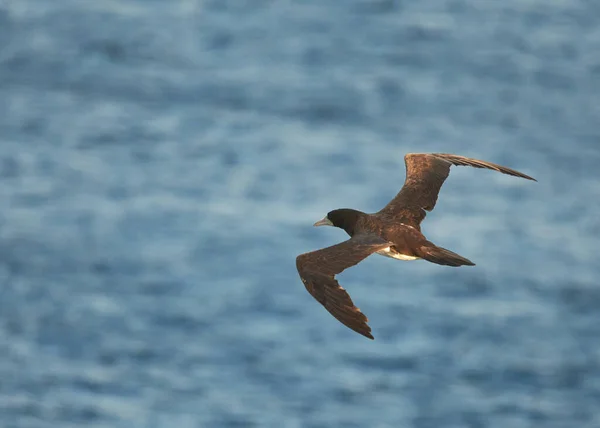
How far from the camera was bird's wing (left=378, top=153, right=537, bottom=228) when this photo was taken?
45.8 ft

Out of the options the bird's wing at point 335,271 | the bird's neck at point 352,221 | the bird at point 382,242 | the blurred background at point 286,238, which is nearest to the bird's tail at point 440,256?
the bird at point 382,242

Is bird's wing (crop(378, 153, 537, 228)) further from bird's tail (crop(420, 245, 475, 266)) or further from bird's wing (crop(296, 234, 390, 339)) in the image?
bird's wing (crop(296, 234, 390, 339))

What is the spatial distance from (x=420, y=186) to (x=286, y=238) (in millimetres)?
14754

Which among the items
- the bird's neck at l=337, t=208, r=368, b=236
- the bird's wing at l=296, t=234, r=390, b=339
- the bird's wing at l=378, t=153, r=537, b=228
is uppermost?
the bird's wing at l=378, t=153, r=537, b=228

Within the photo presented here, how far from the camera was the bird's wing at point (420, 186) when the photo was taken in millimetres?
13961

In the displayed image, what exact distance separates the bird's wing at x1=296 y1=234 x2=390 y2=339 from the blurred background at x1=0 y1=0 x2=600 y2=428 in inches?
568

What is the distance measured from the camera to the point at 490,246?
97.8 ft

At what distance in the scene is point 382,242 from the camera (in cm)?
1284

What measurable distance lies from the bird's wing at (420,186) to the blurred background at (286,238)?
12.4m

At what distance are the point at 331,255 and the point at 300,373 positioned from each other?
15767mm

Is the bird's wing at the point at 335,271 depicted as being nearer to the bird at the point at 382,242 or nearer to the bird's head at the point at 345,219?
the bird at the point at 382,242

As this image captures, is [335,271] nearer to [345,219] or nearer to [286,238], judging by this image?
[345,219]

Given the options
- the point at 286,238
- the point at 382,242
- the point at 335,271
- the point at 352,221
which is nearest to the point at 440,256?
the point at 382,242

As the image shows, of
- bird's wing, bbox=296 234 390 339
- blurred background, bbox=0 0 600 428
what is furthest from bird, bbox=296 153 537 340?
blurred background, bbox=0 0 600 428
